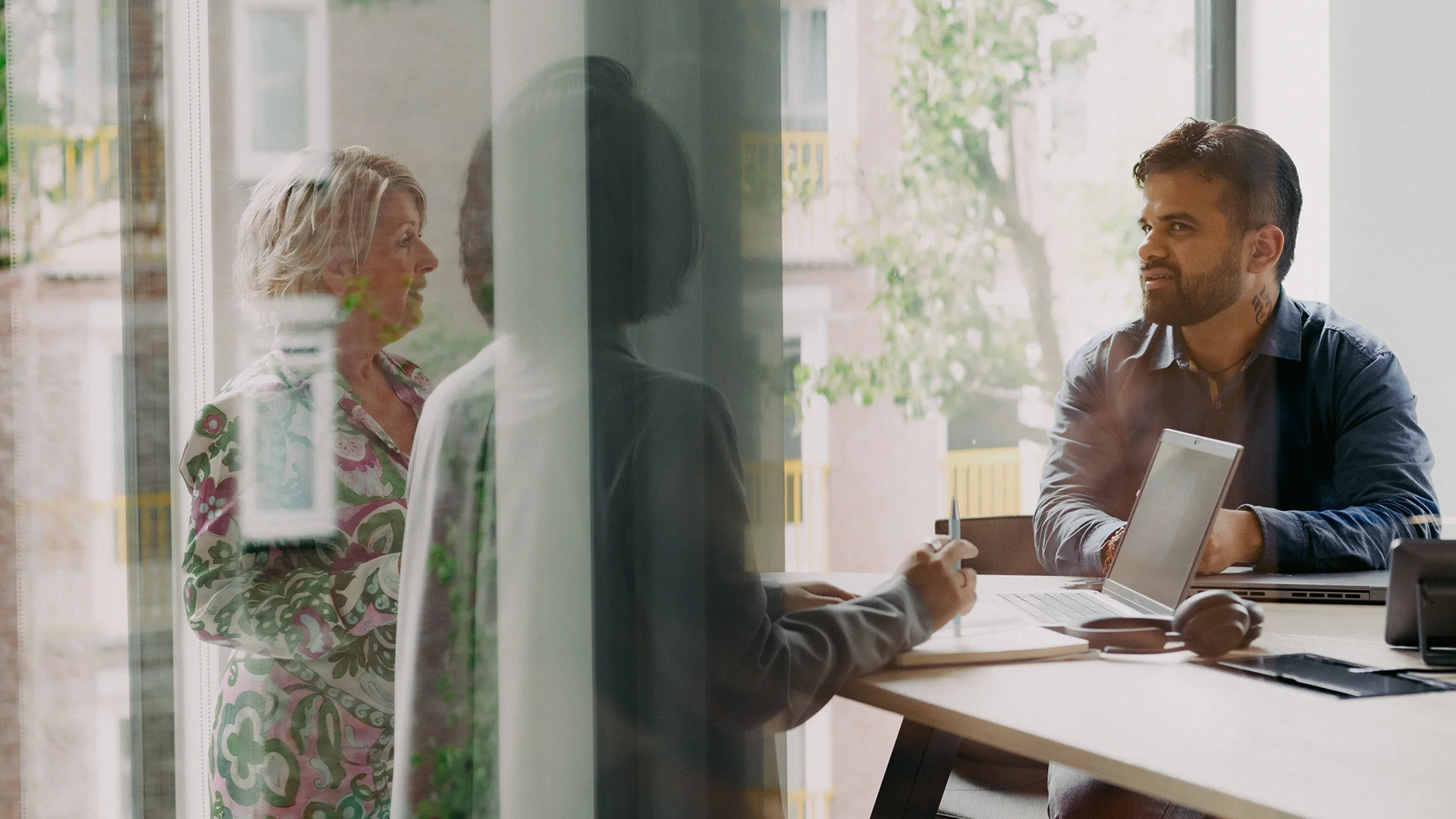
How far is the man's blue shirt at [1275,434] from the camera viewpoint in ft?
6.08

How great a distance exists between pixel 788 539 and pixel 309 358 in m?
0.45

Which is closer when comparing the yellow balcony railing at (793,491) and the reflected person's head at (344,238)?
the reflected person's head at (344,238)

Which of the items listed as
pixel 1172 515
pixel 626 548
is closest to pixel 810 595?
pixel 626 548

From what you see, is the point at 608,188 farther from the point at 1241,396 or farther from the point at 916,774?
the point at 1241,396

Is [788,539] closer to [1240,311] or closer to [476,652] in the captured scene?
[476,652]

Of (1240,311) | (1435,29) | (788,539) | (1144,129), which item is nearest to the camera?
(788,539)

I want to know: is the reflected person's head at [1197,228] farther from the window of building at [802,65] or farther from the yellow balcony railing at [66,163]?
the yellow balcony railing at [66,163]

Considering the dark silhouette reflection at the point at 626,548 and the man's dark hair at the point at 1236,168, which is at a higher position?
the man's dark hair at the point at 1236,168

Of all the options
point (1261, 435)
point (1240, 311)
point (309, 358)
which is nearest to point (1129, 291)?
point (1240, 311)

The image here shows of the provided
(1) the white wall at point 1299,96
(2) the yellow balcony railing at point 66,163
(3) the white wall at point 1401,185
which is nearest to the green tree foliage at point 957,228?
(2) the yellow balcony railing at point 66,163

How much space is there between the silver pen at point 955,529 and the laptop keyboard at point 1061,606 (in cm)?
16

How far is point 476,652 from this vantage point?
892mm

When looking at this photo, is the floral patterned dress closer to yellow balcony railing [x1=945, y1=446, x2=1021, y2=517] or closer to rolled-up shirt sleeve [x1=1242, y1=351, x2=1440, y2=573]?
yellow balcony railing [x1=945, y1=446, x2=1021, y2=517]

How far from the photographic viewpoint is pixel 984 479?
1.72 m
